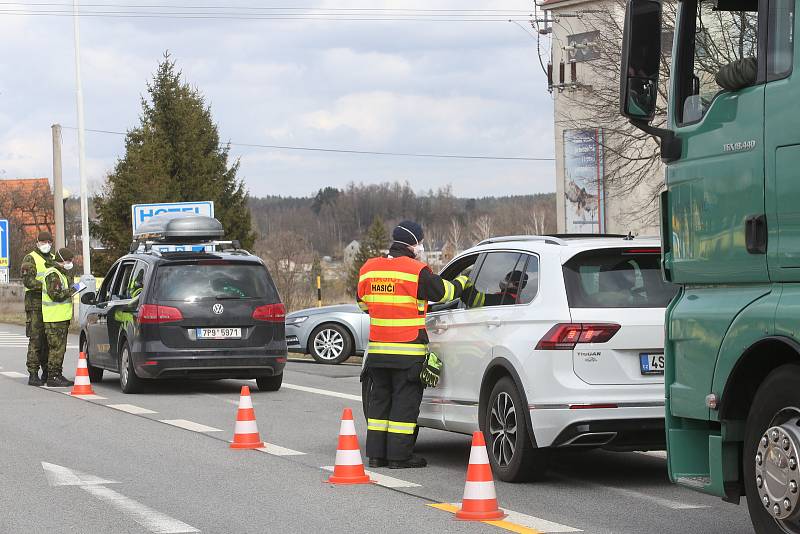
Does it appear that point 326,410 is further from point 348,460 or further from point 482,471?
point 482,471

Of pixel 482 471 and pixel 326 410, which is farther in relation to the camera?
pixel 326 410

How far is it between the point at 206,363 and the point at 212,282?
39.3 inches

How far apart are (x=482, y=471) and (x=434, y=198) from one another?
141270 mm

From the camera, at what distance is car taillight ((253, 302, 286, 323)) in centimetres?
1647

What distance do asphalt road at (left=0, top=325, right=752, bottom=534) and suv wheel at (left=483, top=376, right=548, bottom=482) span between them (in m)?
0.12

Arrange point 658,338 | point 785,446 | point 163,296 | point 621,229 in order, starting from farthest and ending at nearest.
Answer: point 621,229 → point 163,296 → point 658,338 → point 785,446

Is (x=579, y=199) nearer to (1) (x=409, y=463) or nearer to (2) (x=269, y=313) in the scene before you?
(2) (x=269, y=313)

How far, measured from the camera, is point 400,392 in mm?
9969

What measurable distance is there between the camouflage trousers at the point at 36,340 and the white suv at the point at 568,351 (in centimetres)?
964

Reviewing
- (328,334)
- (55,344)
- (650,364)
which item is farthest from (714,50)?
(328,334)

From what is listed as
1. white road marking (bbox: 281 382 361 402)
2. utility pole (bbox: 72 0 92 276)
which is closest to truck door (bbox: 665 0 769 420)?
white road marking (bbox: 281 382 361 402)

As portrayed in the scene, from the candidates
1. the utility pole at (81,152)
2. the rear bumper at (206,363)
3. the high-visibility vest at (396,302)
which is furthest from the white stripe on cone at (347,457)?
the utility pole at (81,152)

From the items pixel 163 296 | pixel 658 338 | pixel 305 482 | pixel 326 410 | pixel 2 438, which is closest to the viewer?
pixel 658 338

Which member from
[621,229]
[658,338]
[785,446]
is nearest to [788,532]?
[785,446]
